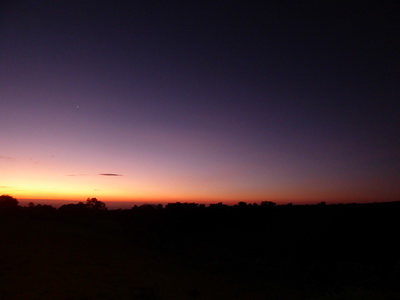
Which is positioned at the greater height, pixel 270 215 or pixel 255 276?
pixel 270 215

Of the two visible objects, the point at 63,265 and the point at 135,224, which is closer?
the point at 63,265

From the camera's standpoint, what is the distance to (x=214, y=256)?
831 inches

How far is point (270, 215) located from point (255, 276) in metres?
15.8

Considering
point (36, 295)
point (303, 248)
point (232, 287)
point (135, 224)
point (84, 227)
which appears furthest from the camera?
point (135, 224)

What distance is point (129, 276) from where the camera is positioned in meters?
15.0

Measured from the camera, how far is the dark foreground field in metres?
13.3

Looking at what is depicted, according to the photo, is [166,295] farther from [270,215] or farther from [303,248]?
[270,215]

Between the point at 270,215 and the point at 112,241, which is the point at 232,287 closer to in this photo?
the point at 112,241

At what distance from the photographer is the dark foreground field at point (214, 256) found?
13.3 metres

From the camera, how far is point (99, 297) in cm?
1191

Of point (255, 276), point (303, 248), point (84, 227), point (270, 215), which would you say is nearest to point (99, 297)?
point (255, 276)

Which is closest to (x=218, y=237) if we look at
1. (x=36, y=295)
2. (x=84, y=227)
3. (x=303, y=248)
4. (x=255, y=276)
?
(x=303, y=248)

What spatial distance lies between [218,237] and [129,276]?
41.1 feet

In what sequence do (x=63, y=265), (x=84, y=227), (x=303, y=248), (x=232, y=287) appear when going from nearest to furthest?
1. (x=232, y=287)
2. (x=63, y=265)
3. (x=303, y=248)
4. (x=84, y=227)
